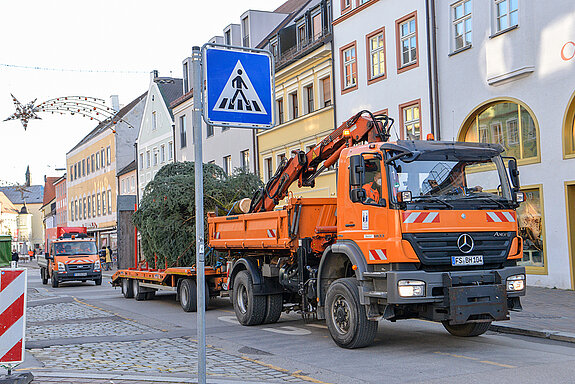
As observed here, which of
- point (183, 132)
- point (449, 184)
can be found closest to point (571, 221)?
point (449, 184)

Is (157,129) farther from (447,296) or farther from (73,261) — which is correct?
(447,296)

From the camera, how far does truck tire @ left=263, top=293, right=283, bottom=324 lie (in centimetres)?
1297

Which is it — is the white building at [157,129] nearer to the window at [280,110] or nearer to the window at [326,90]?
the window at [280,110]

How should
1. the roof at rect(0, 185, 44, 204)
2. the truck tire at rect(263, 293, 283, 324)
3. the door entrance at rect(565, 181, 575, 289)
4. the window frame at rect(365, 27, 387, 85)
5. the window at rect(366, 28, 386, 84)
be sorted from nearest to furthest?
the truck tire at rect(263, 293, 283, 324)
the door entrance at rect(565, 181, 575, 289)
the window frame at rect(365, 27, 387, 85)
the window at rect(366, 28, 386, 84)
the roof at rect(0, 185, 44, 204)

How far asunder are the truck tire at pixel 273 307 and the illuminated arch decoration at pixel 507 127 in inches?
342

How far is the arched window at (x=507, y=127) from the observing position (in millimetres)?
18272

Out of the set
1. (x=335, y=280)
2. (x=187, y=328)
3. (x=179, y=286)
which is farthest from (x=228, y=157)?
(x=335, y=280)

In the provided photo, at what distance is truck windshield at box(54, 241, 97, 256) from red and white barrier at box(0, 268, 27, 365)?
23227 millimetres

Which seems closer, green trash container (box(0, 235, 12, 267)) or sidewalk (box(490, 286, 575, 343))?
sidewalk (box(490, 286, 575, 343))

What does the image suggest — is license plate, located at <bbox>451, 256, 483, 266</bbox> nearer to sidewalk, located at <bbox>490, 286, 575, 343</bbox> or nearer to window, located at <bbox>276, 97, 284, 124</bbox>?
sidewalk, located at <bbox>490, 286, 575, 343</bbox>

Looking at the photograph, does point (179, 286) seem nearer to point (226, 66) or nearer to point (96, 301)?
point (96, 301)

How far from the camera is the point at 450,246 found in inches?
369

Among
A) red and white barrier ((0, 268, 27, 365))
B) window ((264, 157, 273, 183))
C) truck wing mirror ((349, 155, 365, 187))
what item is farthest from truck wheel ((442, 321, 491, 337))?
window ((264, 157, 273, 183))

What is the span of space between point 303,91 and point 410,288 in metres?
21.8
